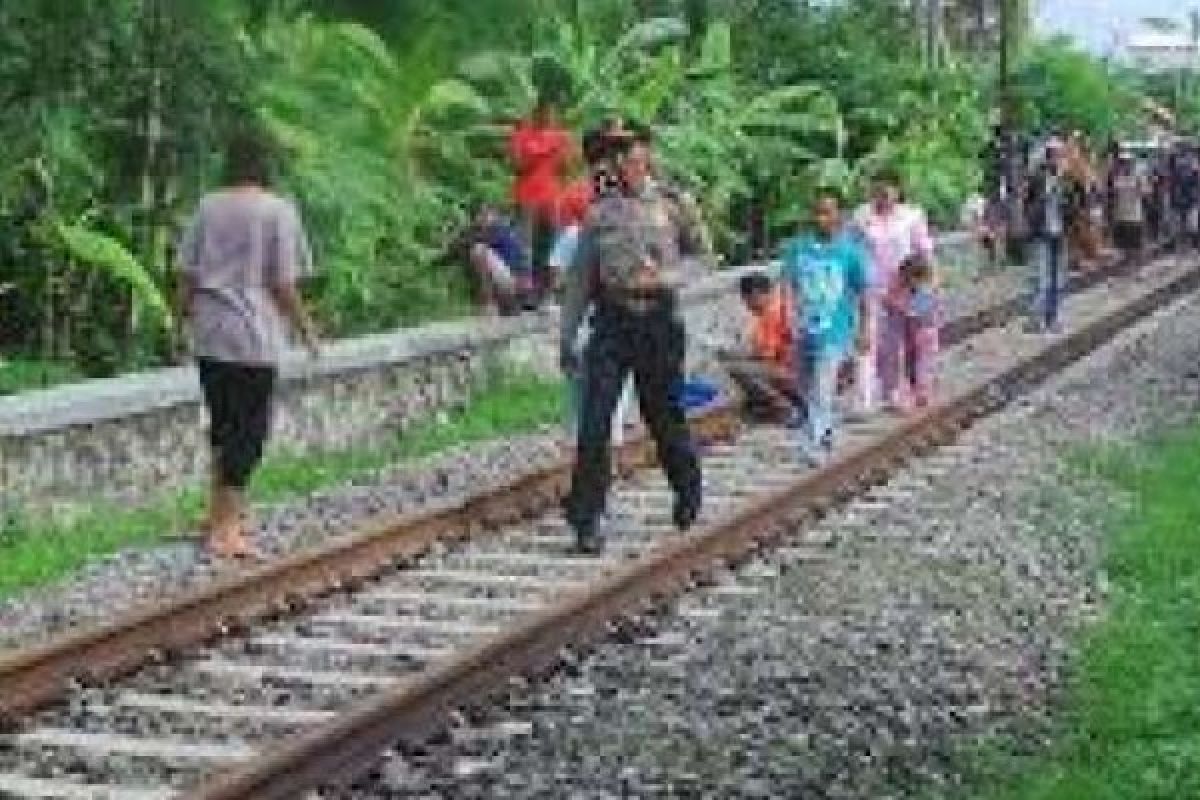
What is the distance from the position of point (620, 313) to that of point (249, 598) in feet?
8.85

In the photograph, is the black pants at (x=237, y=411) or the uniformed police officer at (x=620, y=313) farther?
the uniformed police officer at (x=620, y=313)

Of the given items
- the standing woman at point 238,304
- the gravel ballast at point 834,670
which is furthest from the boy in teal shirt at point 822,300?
the standing woman at point 238,304

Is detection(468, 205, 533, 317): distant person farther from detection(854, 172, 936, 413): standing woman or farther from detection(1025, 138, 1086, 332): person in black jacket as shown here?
detection(1025, 138, 1086, 332): person in black jacket

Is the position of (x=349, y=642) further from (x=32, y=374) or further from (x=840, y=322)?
(x=840, y=322)

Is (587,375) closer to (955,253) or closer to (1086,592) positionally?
(1086,592)

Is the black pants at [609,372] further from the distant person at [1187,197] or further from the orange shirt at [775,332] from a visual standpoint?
the distant person at [1187,197]

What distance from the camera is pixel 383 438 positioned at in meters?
18.8

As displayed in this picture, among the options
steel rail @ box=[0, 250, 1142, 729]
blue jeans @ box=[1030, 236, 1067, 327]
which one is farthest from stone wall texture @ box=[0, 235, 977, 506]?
blue jeans @ box=[1030, 236, 1067, 327]

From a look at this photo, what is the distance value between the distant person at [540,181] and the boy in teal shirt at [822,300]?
5848mm

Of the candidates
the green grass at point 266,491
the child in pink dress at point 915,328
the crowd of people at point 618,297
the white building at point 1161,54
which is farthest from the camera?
the white building at point 1161,54

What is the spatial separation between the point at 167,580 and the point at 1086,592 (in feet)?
12.9

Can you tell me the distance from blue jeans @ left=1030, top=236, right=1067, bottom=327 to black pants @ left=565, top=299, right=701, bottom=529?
14367 mm

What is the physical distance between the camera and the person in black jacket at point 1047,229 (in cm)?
2698

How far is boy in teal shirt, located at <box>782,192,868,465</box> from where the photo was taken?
682 inches
